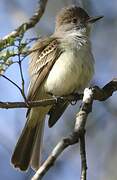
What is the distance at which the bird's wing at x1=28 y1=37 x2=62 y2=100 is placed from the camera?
5441mm

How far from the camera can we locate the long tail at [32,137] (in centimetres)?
539

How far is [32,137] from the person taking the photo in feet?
18.8

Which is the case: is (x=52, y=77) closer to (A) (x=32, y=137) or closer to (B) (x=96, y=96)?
A: (A) (x=32, y=137)

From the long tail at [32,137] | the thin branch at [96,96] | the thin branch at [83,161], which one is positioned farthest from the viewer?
the long tail at [32,137]

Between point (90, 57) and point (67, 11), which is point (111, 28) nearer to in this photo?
point (67, 11)

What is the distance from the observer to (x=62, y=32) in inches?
233

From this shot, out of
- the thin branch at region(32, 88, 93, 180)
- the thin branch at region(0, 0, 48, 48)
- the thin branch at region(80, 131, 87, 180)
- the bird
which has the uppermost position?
the thin branch at region(0, 0, 48, 48)

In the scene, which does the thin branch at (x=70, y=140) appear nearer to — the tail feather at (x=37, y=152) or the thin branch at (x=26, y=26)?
the thin branch at (x=26, y=26)

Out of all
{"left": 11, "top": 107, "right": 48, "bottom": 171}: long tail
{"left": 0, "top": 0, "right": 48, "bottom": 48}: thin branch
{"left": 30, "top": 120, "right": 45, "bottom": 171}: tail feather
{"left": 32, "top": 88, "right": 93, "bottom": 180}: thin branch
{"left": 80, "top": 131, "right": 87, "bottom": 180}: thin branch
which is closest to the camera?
{"left": 32, "top": 88, "right": 93, "bottom": 180}: thin branch

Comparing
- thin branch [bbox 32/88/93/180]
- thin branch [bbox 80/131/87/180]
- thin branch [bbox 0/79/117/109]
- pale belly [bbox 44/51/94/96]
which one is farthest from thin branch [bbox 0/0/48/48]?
thin branch [bbox 80/131/87/180]

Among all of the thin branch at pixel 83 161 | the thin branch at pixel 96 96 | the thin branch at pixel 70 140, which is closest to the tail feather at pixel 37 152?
the thin branch at pixel 96 96

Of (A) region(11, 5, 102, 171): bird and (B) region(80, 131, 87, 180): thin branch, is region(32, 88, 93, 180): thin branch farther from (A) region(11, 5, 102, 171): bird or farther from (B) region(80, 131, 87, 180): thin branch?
(A) region(11, 5, 102, 171): bird

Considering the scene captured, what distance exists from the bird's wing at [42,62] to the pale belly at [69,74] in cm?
6

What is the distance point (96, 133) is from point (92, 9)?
1624mm
